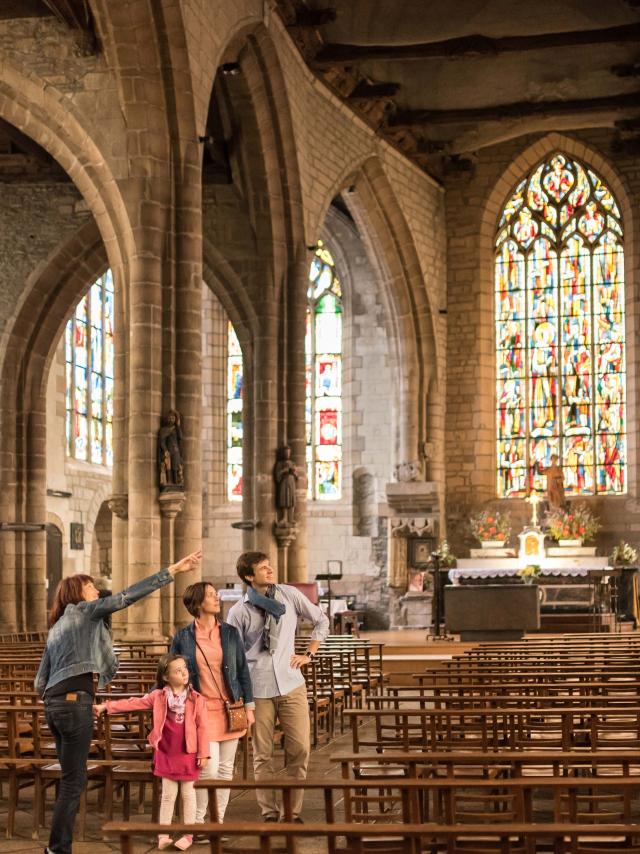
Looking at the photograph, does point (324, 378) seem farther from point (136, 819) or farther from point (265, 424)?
point (136, 819)

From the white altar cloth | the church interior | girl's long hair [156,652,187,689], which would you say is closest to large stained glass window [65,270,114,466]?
the church interior

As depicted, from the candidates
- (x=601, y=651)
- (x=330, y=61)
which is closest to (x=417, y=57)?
(x=330, y=61)

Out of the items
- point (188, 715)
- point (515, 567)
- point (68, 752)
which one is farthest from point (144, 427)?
point (515, 567)

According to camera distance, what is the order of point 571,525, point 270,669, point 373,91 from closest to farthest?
point 270,669, point 373,91, point 571,525

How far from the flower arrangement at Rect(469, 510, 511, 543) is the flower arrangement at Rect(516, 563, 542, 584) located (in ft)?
11.3

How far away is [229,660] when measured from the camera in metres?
6.77

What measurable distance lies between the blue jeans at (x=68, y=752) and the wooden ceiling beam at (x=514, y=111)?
19474 millimetres

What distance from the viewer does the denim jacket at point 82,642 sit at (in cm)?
623

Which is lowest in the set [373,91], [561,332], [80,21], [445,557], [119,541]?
[445,557]

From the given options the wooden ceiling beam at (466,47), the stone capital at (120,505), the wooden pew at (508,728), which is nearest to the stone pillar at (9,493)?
the stone capital at (120,505)

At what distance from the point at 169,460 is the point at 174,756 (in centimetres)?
890

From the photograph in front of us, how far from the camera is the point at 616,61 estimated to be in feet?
76.6

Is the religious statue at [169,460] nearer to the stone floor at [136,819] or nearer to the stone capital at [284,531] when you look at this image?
the stone capital at [284,531]

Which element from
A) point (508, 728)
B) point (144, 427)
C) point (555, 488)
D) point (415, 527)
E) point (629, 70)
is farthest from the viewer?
point (415, 527)
